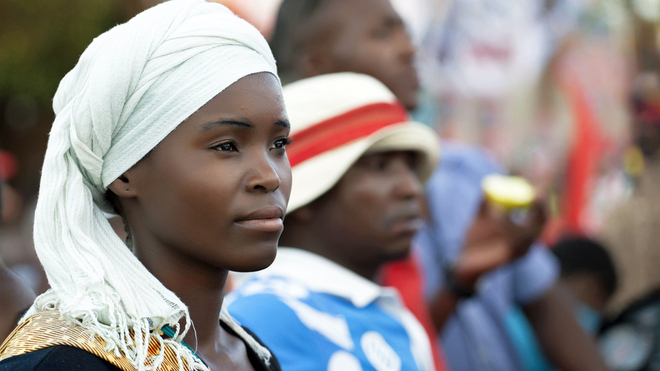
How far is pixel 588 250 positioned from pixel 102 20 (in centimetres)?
1033

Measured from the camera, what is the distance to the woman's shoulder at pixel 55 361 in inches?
54.9

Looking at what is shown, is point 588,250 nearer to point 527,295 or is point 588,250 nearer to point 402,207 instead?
point 527,295

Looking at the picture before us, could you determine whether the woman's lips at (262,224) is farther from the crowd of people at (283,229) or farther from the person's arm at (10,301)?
the person's arm at (10,301)

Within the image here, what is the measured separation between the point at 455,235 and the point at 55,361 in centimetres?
251

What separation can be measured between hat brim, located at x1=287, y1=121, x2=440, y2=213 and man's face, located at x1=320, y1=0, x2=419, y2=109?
76 centimetres

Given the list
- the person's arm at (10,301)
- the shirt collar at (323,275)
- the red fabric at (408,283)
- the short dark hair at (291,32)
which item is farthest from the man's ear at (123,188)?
the short dark hair at (291,32)

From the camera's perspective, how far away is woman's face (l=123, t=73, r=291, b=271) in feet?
5.40

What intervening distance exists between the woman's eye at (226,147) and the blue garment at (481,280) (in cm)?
199

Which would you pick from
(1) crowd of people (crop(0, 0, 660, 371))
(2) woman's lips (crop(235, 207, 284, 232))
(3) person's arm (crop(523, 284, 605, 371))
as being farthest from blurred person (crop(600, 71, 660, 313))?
(2) woman's lips (crop(235, 207, 284, 232))

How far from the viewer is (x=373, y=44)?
3648mm

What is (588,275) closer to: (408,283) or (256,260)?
(408,283)

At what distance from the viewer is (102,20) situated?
44.7 ft

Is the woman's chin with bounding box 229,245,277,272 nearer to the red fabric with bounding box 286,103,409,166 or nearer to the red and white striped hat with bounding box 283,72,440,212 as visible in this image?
the red and white striped hat with bounding box 283,72,440,212

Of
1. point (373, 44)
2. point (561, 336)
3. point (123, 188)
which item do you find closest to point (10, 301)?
point (123, 188)
